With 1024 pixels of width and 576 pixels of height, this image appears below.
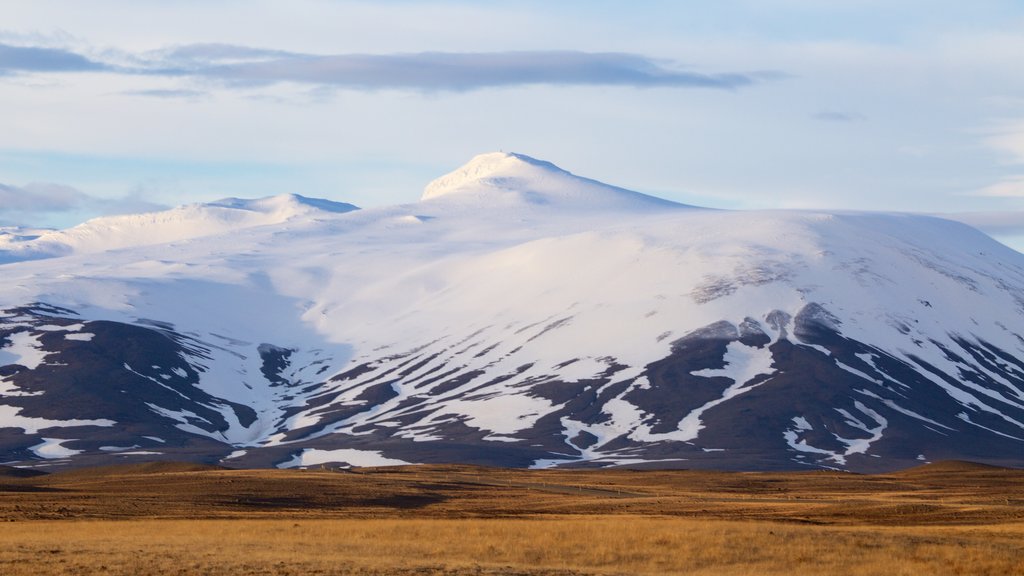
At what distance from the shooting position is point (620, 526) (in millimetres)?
60594

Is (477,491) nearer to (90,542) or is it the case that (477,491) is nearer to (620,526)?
(620,526)

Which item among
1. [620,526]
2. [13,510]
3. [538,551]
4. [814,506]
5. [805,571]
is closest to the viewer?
[805,571]

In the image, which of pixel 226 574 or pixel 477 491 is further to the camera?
pixel 477 491

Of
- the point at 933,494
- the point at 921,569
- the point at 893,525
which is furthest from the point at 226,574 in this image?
the point at 933,494

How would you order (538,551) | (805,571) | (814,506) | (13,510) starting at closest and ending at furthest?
1. (805,571)
2. (538,551)
3. (13,510)
4. (814,506)

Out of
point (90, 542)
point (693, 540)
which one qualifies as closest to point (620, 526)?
point (693, 540)

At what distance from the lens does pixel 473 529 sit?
59.8m

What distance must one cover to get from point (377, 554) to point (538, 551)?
656 centimetres

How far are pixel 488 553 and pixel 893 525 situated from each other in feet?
84.3

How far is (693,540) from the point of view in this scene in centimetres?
5541

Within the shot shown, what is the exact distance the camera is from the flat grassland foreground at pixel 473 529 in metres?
47.2

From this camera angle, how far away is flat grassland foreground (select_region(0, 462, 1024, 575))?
155 ft

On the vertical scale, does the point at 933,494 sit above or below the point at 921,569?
below

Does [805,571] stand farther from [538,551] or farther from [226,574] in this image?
[226,574]
